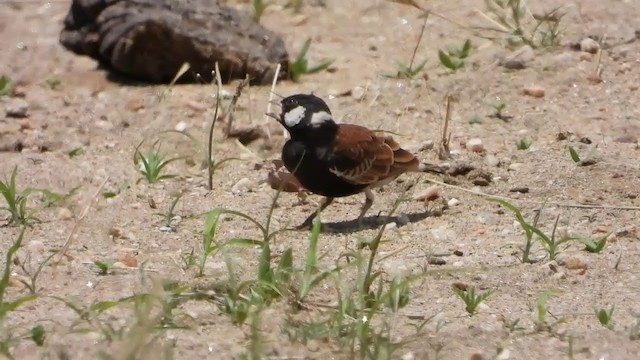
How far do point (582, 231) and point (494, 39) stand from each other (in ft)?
8.43

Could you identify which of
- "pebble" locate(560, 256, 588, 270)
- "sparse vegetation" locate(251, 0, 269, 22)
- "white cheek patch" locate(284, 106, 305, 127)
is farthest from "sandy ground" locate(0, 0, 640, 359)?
"white cheek patch" locate(284, 106, 305, 127)

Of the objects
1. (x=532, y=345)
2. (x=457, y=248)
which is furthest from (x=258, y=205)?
(x=532, y=345)

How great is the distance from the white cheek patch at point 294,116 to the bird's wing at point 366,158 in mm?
199

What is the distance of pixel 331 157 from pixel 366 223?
1.12 feet

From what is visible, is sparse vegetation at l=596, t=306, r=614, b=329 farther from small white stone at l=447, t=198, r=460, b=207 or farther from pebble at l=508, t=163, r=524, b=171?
pebble at l=508, t=163, r=524, b=171

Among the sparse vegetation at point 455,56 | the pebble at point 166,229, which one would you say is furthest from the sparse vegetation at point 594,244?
the sparse vegetation at point 455,56

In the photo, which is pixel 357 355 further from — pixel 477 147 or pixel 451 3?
pixel 451 3

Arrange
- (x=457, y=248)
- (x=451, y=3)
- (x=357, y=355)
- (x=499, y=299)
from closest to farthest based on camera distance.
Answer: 1. (x=357, y=355)
2. (x=499, y=299)
3. (x=457, y=248)
4. (x=451, y=3)

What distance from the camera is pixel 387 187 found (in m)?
6.69

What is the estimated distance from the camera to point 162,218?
5.93m

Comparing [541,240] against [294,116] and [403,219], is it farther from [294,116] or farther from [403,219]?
[294,116]

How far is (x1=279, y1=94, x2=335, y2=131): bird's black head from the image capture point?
6.11 m

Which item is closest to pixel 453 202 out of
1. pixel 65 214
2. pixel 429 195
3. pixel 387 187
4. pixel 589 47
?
pixel 429 195

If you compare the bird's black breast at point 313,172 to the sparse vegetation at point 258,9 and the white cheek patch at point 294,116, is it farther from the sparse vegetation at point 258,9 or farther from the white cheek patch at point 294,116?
the sparse vegetation at point 258,9
